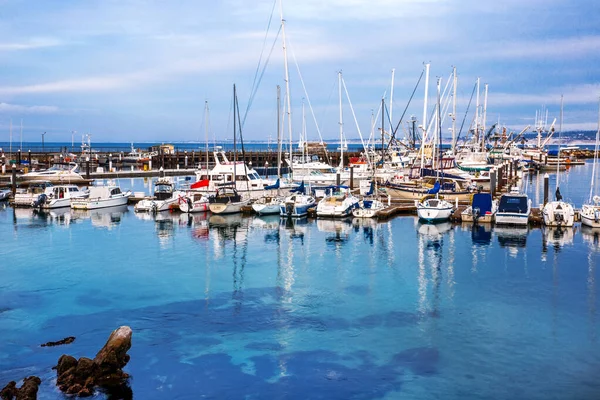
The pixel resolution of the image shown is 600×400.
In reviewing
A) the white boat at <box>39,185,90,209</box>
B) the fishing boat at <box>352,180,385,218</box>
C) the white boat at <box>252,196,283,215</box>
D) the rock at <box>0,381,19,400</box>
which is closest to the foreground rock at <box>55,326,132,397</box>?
the rock at <box>0,381,19,400</box>

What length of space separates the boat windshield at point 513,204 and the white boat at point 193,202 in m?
24.0

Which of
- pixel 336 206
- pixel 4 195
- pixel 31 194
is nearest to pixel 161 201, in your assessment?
pixel 31 194

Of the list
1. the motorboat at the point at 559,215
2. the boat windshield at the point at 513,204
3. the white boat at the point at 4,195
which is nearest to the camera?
the motorboat at the point at 559,215

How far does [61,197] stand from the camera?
5444 cm

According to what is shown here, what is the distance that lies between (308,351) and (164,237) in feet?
77.0

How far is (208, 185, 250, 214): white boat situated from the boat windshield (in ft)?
67.9

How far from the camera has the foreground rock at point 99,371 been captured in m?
15.7

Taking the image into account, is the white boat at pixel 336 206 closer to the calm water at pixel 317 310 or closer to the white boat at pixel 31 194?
the calm water at pixel 317 310

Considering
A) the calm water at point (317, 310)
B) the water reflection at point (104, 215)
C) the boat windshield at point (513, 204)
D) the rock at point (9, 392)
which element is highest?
the boat windshield at point (513, 204)

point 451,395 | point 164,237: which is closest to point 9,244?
point 164,237

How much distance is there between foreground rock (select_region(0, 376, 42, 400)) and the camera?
14.7m

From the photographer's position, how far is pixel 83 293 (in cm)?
2564

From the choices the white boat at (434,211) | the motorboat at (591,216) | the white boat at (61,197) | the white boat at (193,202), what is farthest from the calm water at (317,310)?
the white boat at (61,197)

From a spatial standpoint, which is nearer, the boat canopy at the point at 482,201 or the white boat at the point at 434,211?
the white boat at the point at 434,211
